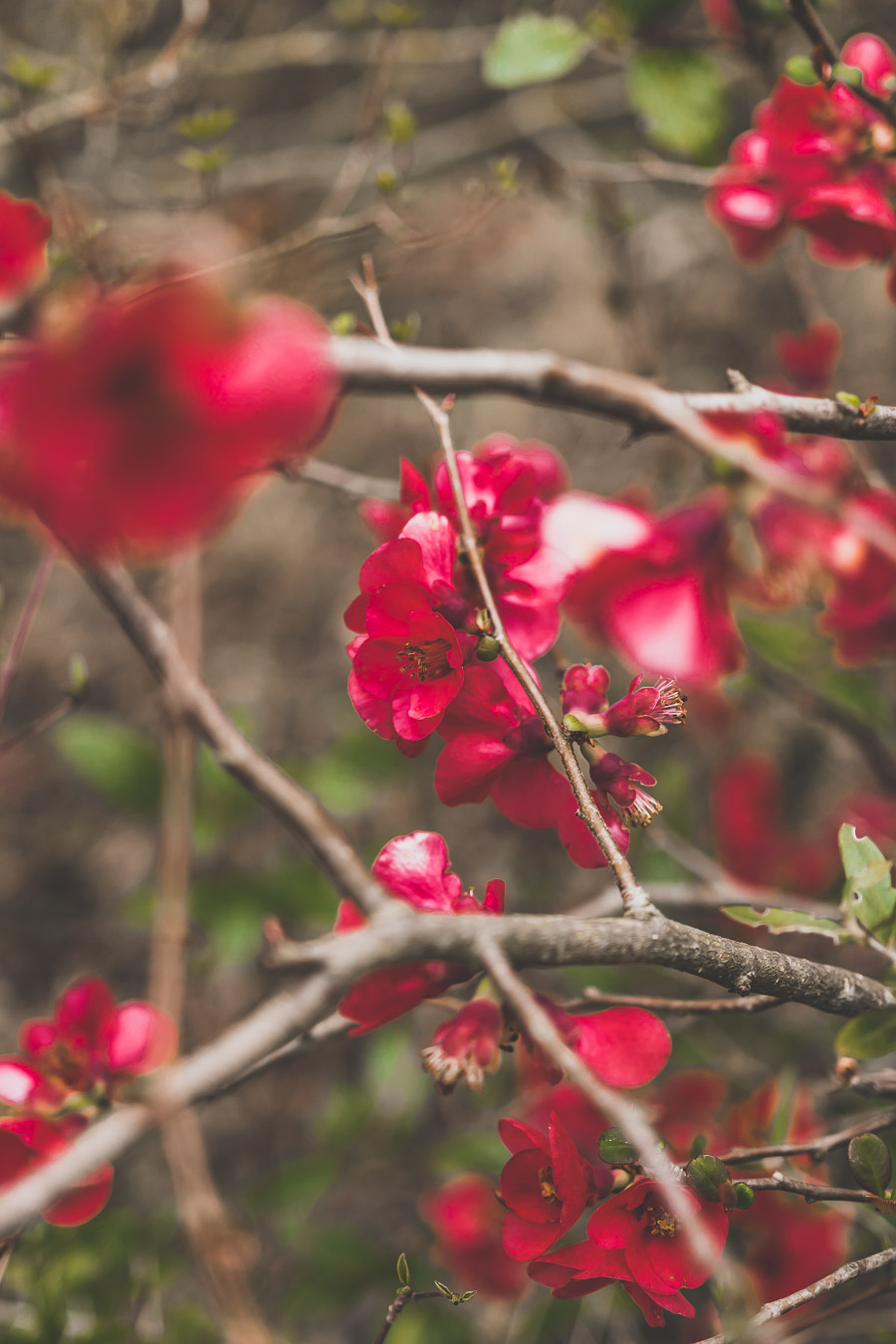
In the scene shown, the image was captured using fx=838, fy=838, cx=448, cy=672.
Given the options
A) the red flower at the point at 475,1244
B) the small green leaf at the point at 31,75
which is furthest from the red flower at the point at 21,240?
the red flower at the point at 475,1244

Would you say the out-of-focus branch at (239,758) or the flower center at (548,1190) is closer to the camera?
the out-of-focus branch at (239,758)

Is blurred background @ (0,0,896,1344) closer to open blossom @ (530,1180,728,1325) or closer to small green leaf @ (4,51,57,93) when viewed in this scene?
small green leaf @ (4,51,57,93)

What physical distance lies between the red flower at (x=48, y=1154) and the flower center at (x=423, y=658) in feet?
1.45

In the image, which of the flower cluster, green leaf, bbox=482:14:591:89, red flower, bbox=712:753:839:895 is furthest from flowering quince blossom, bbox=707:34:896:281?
red flower, bbox=712:753:839:895

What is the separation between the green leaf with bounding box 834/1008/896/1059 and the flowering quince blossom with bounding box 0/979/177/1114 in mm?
516

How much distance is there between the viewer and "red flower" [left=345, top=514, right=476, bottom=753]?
0.51m

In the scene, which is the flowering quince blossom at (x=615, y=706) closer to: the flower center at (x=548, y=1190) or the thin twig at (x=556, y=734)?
the thin twig at (x=556, y=734)

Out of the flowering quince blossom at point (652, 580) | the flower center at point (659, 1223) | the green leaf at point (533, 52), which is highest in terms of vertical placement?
the green leaf at point (533, 52)

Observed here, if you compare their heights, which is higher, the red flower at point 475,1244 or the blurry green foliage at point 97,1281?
the blurry green foliage at point 97,1281

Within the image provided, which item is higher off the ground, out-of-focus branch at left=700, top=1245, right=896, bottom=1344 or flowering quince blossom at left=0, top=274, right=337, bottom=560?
flowering quince blossom at left=0, top=274, right=337, bottom=560

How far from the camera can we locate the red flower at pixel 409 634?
19.9 inches

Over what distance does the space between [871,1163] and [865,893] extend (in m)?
0.18

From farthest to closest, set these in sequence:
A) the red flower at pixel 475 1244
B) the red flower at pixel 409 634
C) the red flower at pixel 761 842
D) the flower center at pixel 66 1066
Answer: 1. the red flower at pixel 761 842
2. the red flower at pixel 475 1244
3. the flower center at pixel 66 1066
4. the red flower at pixel 409 634

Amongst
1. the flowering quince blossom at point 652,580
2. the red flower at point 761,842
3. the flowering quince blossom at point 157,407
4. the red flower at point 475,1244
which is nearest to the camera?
the flowering quince blossom at point 157,407
